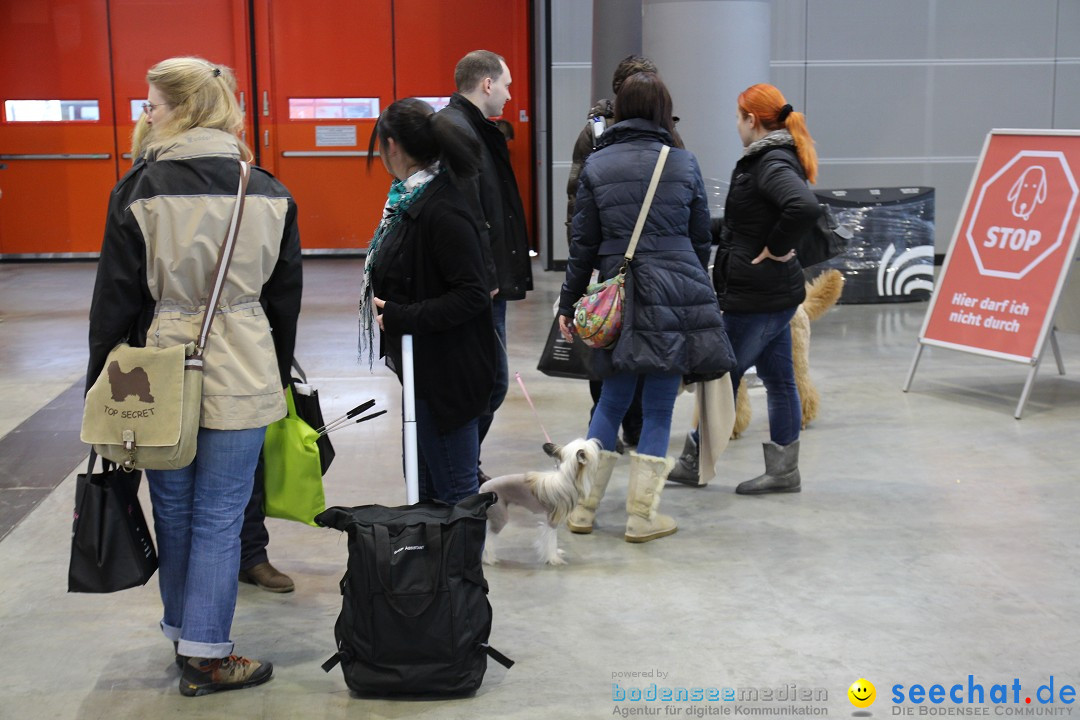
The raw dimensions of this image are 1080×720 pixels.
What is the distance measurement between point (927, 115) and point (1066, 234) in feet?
17.0

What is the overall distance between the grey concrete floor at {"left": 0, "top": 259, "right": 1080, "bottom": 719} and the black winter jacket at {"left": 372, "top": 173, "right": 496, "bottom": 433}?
2.34 feet

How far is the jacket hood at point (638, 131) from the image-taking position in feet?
12.4

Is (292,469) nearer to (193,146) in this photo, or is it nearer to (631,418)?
(193,146)

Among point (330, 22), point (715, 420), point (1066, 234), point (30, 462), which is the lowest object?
point (30, 462)

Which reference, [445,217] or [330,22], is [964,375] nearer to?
[445,217]

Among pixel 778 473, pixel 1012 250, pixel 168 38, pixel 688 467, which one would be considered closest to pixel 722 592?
pixel 778 473

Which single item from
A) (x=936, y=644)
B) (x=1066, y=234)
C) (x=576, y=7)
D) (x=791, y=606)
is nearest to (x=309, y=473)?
(x=791, y=606)

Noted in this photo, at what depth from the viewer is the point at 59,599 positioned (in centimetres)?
352

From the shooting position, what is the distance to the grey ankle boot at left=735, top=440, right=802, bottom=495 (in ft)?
14.7

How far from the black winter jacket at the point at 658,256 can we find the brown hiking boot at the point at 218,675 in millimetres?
1530

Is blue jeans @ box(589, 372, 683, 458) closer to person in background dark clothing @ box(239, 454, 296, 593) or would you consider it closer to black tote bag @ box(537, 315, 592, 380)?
black tote bag @ box(537, 315, 592, 380)

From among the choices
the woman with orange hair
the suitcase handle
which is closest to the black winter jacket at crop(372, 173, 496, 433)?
the suitcase handle

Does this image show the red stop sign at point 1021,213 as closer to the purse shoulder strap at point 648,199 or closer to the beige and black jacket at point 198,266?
the purse shoulder strap at point 648,199

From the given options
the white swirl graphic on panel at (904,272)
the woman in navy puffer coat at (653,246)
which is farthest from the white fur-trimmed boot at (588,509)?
the white swirl graphic on panel at (904,272)
